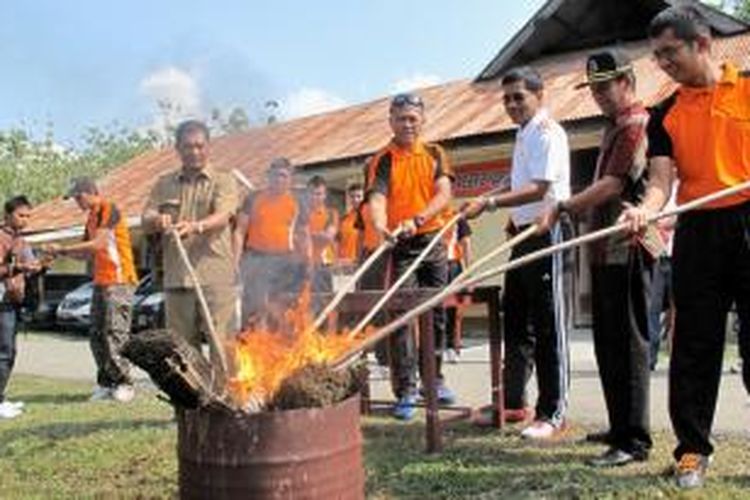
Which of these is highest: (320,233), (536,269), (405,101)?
(405,101)

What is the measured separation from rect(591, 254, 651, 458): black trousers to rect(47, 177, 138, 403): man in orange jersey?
5113 mm

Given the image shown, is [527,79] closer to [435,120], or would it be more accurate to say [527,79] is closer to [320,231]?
[320,231]

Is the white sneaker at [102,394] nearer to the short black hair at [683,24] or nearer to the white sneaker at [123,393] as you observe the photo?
the white sneaker at [123,393]

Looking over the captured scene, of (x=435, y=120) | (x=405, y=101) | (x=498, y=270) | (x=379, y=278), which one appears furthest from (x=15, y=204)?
(x=435, y=120)

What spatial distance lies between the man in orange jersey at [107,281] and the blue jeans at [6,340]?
67 cm

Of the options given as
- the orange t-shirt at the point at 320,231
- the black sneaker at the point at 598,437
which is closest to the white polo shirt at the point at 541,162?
the black sneaker at the point at 598,437

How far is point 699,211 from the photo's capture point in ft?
16.1

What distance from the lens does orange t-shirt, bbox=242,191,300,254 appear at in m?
8.71

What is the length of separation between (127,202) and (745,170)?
74.6 feet

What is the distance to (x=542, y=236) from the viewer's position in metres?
6.18

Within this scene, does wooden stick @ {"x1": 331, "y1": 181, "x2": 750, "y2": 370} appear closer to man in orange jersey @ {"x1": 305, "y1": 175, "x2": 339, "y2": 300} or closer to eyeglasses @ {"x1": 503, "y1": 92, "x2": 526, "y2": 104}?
eyeglasses @ {"x1": 503, "y1": 92, "x2": 526, "y2": 104}

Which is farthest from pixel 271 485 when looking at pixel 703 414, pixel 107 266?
pixel 107 266

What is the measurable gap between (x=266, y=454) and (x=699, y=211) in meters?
2.43

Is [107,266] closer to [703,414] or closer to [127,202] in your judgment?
[703,414]
